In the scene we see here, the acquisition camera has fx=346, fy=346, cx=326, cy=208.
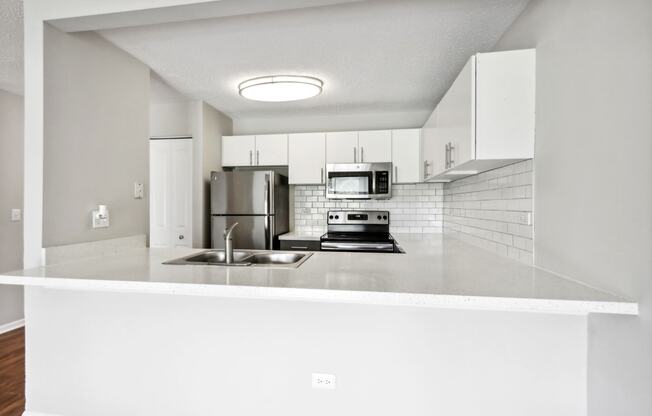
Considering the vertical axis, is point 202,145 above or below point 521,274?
above

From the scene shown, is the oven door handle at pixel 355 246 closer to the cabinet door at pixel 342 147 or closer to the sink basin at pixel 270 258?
the cabinet door at pixel 342 147

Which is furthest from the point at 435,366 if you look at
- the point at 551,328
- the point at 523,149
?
the point at 523,149

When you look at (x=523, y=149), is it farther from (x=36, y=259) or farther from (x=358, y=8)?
(x=36, y=259)

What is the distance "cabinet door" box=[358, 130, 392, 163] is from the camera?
3.59 metres

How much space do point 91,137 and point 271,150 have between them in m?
1.89

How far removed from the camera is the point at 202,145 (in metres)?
3.44

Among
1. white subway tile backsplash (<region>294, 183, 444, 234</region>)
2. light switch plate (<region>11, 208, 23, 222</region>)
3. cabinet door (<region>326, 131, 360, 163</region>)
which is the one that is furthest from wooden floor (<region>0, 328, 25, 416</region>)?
cabinet door (<region>326, 131, 360, 163</region>)

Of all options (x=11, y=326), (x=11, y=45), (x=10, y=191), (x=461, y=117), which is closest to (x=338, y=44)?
(x=461, y=117)

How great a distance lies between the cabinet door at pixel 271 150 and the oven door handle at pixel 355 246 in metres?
1.06

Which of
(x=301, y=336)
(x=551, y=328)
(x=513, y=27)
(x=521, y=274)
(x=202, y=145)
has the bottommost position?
(x=301, y=336)

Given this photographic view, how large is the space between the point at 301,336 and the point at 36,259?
4.69 feet

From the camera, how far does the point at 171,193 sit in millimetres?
3529

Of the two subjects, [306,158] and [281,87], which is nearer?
[281,87]

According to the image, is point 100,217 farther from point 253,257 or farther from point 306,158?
point 306,158
